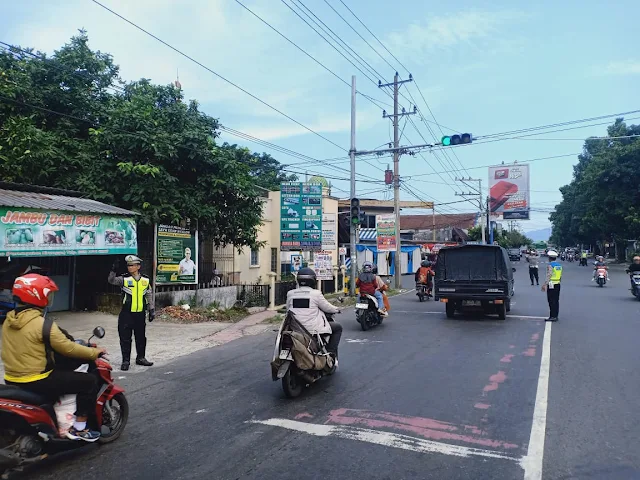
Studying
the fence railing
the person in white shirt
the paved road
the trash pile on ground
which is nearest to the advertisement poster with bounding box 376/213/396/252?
the fence railing

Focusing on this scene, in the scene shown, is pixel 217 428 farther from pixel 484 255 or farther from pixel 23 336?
pixel 484 255

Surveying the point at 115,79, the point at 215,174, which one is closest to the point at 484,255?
the point at 215,174

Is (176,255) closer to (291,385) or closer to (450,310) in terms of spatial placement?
(450,310)

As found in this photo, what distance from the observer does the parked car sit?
13.1 m

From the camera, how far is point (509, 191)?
188ft

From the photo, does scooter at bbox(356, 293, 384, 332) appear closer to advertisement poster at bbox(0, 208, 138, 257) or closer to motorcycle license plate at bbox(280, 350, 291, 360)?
motorcycle license plate at bbox(280, 350, 291, 360)

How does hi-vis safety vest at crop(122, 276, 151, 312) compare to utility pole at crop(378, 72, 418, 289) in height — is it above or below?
below

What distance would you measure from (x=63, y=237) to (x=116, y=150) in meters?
4.35

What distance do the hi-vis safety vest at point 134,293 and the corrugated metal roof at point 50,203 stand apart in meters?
3.75

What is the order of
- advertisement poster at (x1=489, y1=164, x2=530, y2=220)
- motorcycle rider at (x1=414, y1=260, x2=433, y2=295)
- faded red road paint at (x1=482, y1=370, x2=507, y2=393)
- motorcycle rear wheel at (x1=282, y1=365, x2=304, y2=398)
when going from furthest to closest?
advertisement poster at (x1=489, y1=164, x2=530, y2=220)
motorcycle rider at (x1=414, y1=260, x2=433, y2=295)
faded red road paint at (x1=482, y1=370, x2=507, y2=393)
motorcycle rear wheel at (x1=282, y1=365, x2=304, y2=398)

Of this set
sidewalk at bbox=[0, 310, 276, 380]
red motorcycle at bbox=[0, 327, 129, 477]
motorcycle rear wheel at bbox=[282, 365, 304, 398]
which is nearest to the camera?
red motorcycle at bbox=[0, 327, 129, 477]

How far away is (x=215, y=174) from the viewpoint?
15.3m

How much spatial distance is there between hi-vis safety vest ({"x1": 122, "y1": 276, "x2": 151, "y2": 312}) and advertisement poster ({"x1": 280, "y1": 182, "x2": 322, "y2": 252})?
9877mm

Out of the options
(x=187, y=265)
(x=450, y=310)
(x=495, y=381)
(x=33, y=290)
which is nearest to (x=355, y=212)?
(x=450, y=310)
